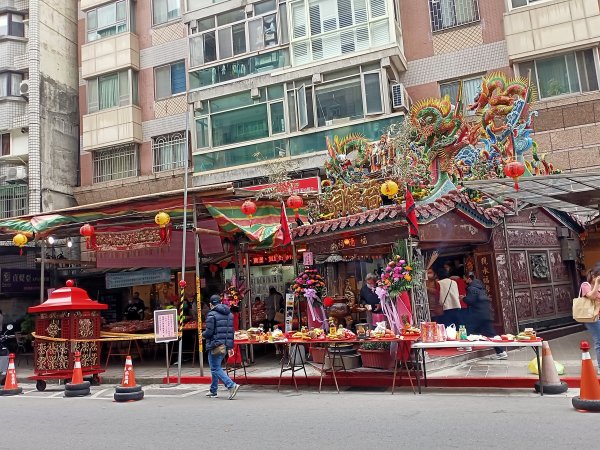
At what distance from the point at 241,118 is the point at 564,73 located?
37.3ft

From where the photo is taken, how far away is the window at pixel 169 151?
2294 cm

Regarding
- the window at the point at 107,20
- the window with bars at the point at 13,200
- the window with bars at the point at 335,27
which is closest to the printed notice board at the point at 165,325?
the window with bars at the point at 335,27

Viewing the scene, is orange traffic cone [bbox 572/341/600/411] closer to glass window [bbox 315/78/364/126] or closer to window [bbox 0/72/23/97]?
glass window [bbox 315/78/364/126]

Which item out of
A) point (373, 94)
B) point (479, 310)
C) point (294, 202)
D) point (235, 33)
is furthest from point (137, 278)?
point (479, 310)

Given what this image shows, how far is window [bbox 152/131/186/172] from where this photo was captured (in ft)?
75.3

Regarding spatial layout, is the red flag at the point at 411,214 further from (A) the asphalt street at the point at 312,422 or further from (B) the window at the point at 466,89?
(B) the window at the point at 466,89

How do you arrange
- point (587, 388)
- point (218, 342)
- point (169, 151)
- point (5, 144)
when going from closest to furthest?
point (587, 388)
point (218, 342)
point (169, 151)
point (5, 144)

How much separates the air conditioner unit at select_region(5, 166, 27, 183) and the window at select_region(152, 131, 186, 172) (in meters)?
5.99

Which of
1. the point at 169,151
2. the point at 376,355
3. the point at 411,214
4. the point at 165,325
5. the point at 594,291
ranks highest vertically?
the point at 169,151

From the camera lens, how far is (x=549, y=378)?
8328 mm

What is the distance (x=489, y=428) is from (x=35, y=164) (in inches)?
885

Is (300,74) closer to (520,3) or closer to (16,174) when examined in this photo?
(520,3)

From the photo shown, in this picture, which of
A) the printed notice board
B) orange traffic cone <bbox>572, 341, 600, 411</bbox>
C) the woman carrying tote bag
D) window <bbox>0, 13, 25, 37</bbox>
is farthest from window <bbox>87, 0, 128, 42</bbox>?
orange traffic cone <bbox>572, 341, 600, 411</bbox>

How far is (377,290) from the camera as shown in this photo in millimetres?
10578
